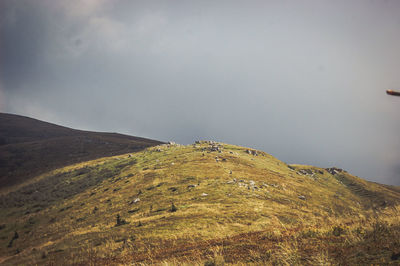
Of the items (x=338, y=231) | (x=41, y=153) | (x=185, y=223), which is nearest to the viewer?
(x=338, y=231)

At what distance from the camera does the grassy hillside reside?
718cm

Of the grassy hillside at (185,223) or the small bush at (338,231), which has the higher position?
the small bush at (338,231)

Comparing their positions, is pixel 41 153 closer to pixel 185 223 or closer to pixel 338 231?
pixel 185 223

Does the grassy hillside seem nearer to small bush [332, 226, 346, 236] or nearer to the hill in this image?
small bush [332, 226, 346, 236]

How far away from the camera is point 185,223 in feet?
64.4

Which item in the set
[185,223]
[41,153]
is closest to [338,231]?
[185,223]

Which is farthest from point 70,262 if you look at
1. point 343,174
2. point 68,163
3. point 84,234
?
point 343,174

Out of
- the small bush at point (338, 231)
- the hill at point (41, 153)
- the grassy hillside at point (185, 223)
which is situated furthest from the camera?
the hill at point (41, 153)

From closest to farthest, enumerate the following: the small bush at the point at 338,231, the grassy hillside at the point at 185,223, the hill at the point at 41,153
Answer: the grassy hillside at the point at 185,223
the small bush at the point at 338,231
the hill at the point at 41,153

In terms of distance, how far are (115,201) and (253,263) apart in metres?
31.9

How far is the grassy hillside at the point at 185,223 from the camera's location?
718cm

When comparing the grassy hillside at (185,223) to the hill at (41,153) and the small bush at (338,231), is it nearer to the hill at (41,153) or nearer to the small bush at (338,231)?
the small bush at (338,231)

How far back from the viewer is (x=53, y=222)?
3089cm

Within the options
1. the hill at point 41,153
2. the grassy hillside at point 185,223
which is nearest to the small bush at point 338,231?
the grassy hillside at point 185,223
